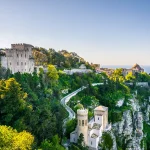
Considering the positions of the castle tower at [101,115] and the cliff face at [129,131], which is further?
the cliff face at [129,131]

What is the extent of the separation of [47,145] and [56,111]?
32.9 feet

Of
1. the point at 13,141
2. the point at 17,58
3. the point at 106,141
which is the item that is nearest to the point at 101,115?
the point at 106,141

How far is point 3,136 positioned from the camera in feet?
A: 81.5

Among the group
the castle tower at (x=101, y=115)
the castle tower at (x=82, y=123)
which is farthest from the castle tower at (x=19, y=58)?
the castle tower at (x=82, y=123)

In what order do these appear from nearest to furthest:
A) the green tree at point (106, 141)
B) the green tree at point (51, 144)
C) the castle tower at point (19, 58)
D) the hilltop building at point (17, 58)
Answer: the green tree at point (51, 144) < the green tree at point (106, 141) < the hilltop building at point (17, 58) < the castle tower at point (19, 58)

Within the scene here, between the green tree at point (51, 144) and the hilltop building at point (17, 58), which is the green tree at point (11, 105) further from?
the hilltop building at point (17, 58)

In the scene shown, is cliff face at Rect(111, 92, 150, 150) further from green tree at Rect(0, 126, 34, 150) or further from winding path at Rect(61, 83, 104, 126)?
green tree at Rect(0, 126, 34, 150)

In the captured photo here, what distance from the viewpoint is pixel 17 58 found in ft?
162

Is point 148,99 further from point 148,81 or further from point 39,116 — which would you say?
point 39,116

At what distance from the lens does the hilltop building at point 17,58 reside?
48.5 metres

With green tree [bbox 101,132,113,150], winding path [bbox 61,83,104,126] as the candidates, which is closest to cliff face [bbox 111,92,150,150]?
green tree [bbox 101,132,113,150]

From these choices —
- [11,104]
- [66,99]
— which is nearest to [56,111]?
[11,104]

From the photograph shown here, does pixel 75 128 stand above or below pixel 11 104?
below

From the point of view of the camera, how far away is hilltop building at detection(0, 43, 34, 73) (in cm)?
4850
